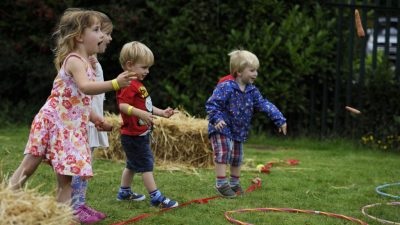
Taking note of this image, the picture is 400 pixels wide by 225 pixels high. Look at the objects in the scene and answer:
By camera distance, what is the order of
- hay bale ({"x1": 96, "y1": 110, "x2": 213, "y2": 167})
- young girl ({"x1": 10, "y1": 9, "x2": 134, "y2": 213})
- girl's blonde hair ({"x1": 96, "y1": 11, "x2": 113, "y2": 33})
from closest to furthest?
1. young girl ({"x1": 10, "y1": 9, "x2": 134, "y2": 213})
2. girl's blonde hair ({"x1": 96, "y1": 11, "x2": 113, "y2": 33})
3. hay bale ({"x1": 96, "y1": 110, "x2": 213, "y2": 167})

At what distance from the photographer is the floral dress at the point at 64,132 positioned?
4.23 meters

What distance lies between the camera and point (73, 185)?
4758 mm

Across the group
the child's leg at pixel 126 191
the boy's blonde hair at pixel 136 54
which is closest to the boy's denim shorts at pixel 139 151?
the child's leg at pixel 126 191

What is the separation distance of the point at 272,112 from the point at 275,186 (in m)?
0.86

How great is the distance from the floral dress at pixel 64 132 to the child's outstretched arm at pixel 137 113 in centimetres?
53

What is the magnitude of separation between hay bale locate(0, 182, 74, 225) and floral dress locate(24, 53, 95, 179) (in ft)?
3.17

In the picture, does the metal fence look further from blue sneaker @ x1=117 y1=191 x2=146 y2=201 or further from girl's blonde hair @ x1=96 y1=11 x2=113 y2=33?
girl's blonde hair @ x1=96 y1=11 x2=113 y2=33

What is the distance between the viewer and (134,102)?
532cm

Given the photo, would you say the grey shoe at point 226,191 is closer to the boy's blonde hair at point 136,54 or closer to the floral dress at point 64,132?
the boy's blonde hair at point 136,54

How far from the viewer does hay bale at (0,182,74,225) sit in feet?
9.98

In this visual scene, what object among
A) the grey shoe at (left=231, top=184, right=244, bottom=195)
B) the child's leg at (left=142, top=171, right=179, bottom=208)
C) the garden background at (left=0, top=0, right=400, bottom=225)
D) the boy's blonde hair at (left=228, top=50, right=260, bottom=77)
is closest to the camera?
the child's leg at (left=142, top=171, right=179, bottom=208)

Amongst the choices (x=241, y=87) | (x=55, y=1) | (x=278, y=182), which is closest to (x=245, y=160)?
(x=278, y=182)

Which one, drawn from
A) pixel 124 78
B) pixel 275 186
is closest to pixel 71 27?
pixel 124 78

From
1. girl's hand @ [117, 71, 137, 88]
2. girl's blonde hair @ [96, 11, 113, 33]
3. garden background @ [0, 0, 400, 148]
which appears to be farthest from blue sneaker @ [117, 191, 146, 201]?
garden background @ [0, 0, 400, 148]
